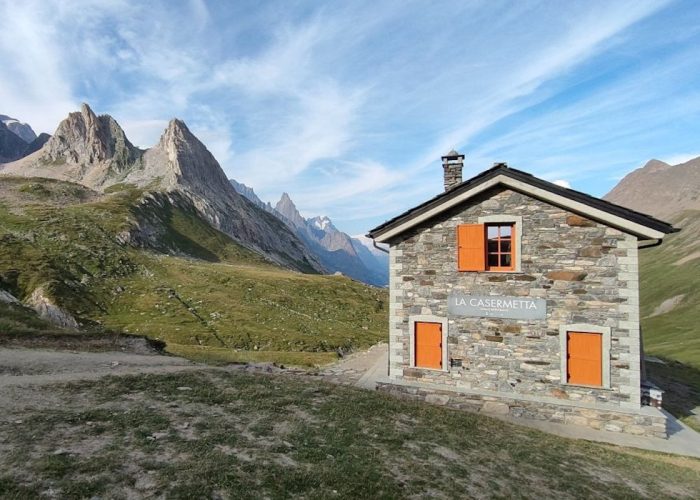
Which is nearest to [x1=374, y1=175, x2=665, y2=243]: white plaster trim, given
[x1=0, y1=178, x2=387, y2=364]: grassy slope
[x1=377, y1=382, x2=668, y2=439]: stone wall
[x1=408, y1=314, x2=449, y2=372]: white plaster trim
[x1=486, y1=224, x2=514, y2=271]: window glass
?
[x1=486, y1=224, x2=514, y2=271]: window glass

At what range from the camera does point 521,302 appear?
17000 mm

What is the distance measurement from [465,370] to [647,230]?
894cm

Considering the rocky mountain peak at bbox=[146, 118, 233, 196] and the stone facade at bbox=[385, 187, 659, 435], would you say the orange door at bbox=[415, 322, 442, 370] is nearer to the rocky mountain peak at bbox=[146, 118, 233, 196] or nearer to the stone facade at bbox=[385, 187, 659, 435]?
the stone facade at bbox=[385, 187, 659, 435]

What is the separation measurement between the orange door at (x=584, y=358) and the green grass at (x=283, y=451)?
9.95 ft

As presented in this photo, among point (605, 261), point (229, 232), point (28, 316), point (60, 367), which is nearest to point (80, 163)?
point (229, 232)

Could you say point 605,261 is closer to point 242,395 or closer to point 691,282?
point 242,395

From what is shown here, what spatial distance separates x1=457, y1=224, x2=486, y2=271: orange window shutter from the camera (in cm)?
1756

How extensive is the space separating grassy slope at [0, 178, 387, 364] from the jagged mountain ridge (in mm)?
68036

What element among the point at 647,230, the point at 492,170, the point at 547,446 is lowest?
the point at 547,446

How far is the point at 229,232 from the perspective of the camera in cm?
13100

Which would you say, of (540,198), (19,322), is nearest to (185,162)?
(19,322)

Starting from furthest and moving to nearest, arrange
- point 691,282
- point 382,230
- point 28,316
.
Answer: point 691,282
point 28,316
point 382,230

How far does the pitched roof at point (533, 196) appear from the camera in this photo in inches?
614

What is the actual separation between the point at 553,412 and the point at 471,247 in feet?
23.7
